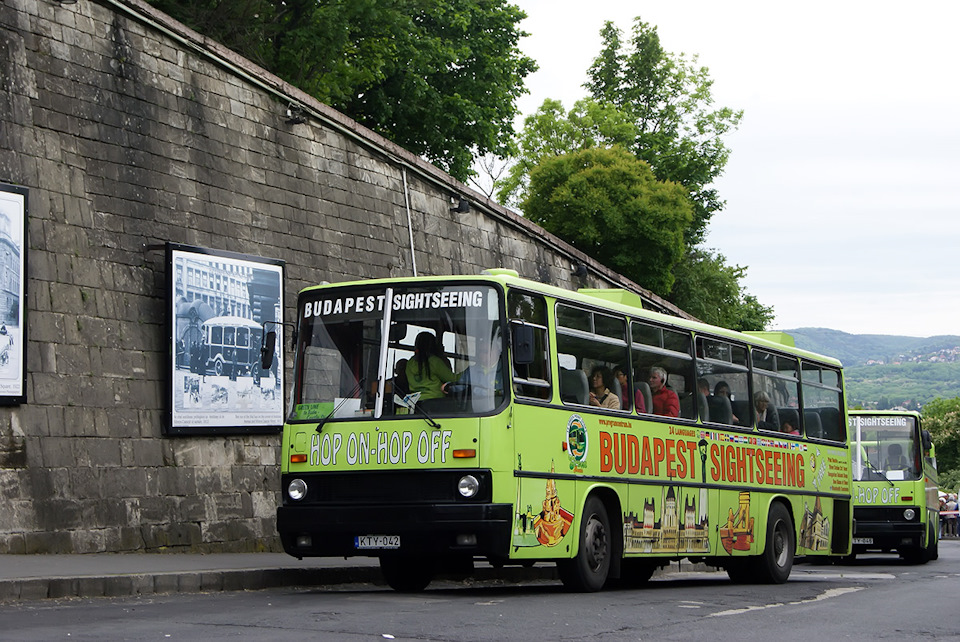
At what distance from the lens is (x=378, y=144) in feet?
73.5

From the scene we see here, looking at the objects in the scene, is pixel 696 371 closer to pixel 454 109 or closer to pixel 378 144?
pixel 378 144

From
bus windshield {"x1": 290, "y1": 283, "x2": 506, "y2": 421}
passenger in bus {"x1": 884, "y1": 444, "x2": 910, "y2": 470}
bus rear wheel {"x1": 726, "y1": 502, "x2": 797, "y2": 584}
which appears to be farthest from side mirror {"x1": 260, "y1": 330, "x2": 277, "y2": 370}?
passenger in bus {"x1": 884, "y1": 444, "x2": 910, "y2": 470}

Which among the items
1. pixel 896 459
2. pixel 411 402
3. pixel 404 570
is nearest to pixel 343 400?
pixel 411 402

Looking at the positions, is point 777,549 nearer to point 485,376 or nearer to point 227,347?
point 485,376

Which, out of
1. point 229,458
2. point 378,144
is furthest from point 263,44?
point 229,458

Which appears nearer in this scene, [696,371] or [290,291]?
→ [696,371]

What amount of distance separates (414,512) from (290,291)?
27.3 feet

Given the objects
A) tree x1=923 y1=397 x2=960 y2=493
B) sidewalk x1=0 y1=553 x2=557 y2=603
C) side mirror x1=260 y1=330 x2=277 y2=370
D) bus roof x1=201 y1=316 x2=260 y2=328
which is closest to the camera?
sidewalk x1=0 y1=553 x2=557 y2=603

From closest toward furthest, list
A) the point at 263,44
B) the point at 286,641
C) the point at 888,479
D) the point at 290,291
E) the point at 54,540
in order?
the point at 286,641, the point at 54,540, the point at 290,291, the point at 888,479, the point at 263,44

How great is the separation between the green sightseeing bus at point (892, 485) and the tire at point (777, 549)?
7252mm

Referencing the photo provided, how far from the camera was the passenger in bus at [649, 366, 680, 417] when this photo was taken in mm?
14742

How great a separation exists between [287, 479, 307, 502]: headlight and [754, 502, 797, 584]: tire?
22.3 ft

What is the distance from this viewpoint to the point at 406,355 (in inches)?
488

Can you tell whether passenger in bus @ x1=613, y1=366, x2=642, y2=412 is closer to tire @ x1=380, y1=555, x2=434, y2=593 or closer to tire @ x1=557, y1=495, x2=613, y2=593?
tire @ x1=557, y1=495, x2=613, y2=593
